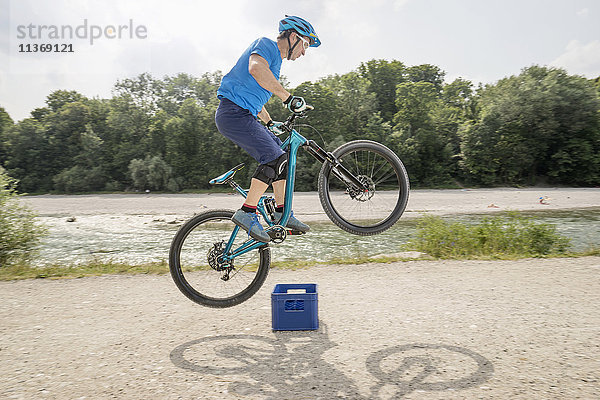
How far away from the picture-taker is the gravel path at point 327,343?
3.70m

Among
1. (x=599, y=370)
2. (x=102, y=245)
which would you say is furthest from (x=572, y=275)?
(x=102, y=245)

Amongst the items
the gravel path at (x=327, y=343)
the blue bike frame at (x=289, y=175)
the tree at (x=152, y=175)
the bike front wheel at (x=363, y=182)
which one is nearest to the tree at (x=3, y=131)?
the tree at (x=152, y=175)

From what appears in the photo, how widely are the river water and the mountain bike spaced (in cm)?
604

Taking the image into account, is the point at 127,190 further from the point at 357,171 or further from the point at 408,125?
the point at 357,171

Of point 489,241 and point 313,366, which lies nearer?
point 313,366

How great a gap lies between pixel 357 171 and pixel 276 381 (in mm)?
2084

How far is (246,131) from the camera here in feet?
12.7

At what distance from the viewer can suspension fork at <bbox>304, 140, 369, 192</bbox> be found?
3.98 m

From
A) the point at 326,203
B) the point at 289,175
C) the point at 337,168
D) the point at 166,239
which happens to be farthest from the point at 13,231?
the point at 337,168

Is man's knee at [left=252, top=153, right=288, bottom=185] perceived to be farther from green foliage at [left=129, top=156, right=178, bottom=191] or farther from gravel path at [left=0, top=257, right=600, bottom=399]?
green foliage at [left=129, top=156, right=178, bottom=191]

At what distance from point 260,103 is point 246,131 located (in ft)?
1.04

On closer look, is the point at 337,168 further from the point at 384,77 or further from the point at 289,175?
the point at 384,77

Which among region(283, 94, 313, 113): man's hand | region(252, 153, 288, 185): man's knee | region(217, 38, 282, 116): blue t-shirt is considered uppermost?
region(217, 38, 282, 116): blue t-shirt

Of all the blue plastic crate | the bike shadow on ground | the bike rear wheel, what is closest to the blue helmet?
the bike rear wheel
